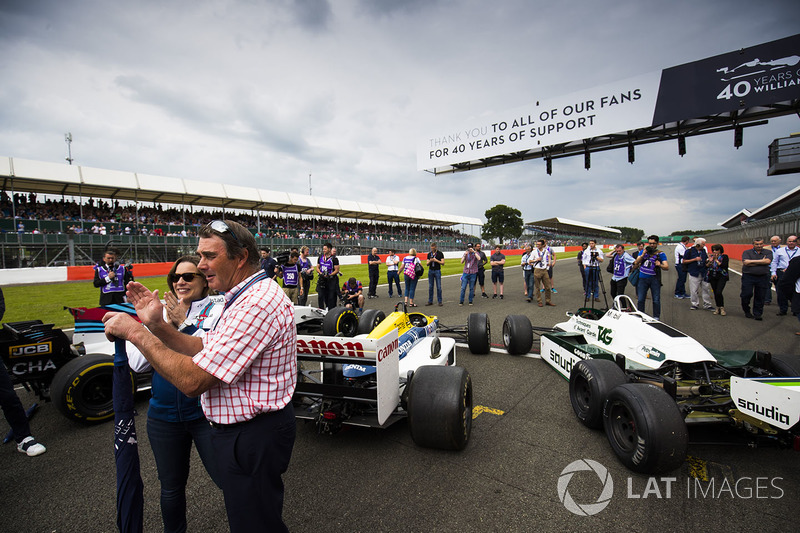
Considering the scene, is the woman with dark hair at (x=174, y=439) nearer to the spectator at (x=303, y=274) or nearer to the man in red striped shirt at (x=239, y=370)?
the man in red striped shirt at (x=239, y=370)

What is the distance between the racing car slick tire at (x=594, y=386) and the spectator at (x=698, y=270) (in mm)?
8192

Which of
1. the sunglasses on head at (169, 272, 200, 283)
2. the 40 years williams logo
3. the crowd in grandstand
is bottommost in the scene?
the 40 years williams logo

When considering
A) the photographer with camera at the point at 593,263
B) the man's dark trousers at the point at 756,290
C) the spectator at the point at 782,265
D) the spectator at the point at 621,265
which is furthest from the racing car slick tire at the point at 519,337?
the spectator at the point at 782,265

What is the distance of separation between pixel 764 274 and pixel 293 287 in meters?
11.4

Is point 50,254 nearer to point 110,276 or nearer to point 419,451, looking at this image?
point 110,276

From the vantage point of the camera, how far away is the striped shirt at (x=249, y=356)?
4.47 feet

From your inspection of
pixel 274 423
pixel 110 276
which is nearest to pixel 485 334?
pixel 274 423

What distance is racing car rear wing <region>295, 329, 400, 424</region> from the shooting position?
2688 millimetres

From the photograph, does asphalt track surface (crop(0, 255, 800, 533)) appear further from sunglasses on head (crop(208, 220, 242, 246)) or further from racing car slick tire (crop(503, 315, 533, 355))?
sunglasses on head (crop(208, 220, 242, 246))

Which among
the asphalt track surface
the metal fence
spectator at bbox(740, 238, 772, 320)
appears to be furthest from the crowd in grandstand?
the metal fence

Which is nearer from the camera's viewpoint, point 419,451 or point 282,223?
point 419,451

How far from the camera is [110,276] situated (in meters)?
7.17

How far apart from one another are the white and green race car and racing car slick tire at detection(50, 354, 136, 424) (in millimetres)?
4620

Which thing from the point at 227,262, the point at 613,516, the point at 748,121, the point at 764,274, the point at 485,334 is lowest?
the point at 613,516
